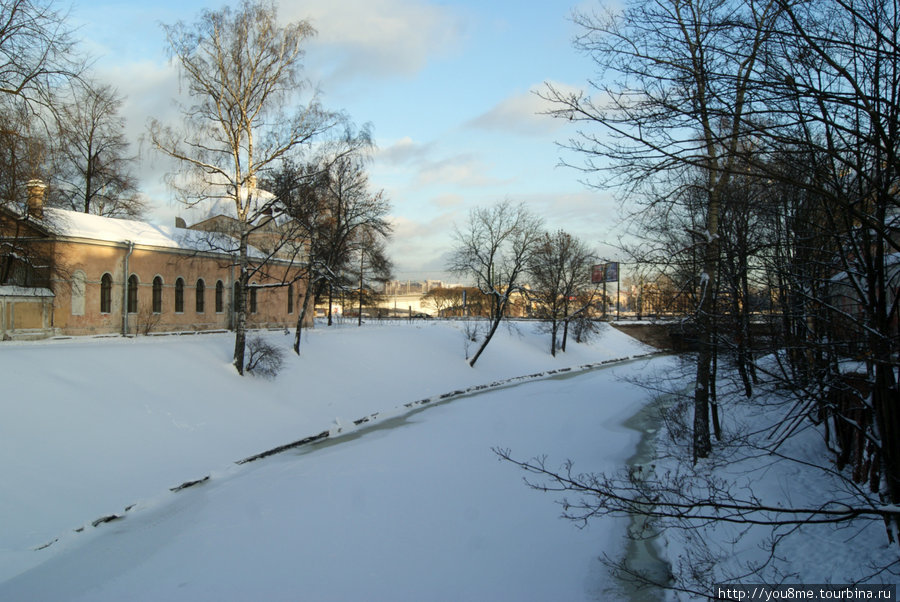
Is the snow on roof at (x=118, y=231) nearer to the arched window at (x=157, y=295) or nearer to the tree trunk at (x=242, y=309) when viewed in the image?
the tree trunk at (x=242, y=309)

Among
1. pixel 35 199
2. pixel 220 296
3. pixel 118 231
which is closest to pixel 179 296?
pixel 220 296

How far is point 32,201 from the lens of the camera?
A: 21828mm

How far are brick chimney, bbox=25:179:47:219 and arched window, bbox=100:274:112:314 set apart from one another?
3170 mm

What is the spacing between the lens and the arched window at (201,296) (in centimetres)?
2739

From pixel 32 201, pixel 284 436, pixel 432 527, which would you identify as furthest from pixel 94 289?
pixel 432 527

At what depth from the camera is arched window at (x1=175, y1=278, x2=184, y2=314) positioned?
2614 centimetres

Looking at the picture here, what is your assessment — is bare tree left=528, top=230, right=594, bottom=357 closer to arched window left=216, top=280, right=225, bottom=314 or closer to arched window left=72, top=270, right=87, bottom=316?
arched window left=216, top=280, right=225, bottom=314

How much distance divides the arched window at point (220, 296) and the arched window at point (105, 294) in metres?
5.86

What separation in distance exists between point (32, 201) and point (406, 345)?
17873 millimetres

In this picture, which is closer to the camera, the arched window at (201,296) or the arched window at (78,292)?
the arched window at (78,292)

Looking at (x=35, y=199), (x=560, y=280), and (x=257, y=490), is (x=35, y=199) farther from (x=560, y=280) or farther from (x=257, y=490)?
(x=560, y=280)

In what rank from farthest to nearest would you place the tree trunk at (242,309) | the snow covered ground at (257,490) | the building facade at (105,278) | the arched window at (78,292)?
the arched window at (78,292), the building facade at (105,278), the tree trunk at (242,309), the snow covered ground at (257,490)

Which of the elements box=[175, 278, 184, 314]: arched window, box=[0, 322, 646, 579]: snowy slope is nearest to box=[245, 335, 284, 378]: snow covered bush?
box=[0, 322, 646, 579]: snowy slope

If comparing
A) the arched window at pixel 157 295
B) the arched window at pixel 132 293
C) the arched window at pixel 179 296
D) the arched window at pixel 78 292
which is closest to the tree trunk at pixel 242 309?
the arched window at pixel 78 292
